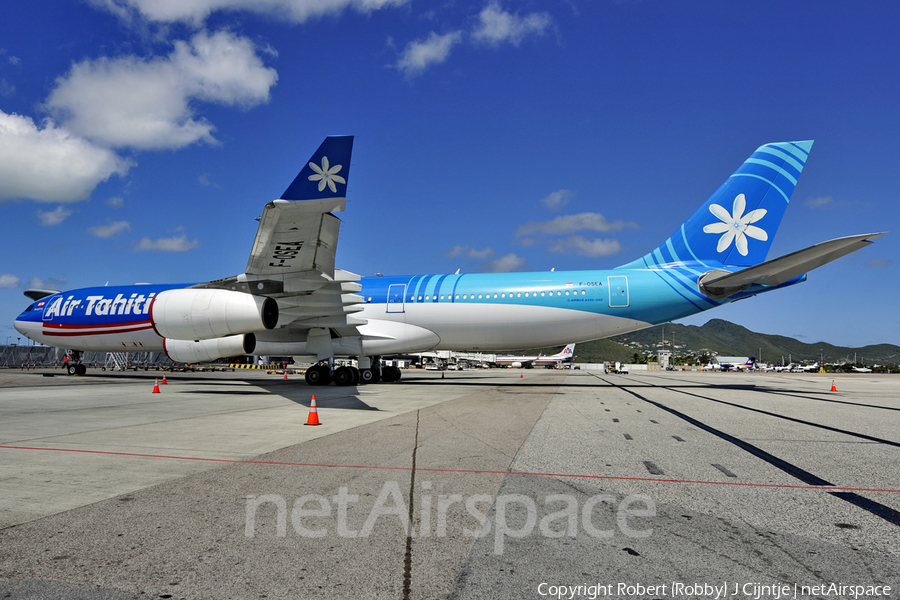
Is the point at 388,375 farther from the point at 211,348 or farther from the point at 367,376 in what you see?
the point at 211,348

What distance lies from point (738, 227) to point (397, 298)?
12423 mm

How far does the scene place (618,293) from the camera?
58.4ft

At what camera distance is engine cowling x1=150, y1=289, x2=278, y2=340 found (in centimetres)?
1249

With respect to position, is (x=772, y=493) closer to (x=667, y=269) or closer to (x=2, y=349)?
(x=667, y=269)

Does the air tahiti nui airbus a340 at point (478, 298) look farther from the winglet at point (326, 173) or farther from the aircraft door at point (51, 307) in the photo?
the winglet at point (326, 173)

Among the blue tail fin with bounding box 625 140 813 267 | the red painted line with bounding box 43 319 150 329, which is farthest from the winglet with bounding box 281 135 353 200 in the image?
the blue tail fin with bounding box 625 140 813 267

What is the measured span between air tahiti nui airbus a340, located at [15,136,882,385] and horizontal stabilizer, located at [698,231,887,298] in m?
0.05

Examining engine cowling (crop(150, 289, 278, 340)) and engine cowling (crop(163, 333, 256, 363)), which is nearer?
engine cowling (crop(150, 289, 278, 340))

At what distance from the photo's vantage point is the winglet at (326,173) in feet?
34.5

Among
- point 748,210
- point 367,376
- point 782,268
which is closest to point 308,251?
point 367,376

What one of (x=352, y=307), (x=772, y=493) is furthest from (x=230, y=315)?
(x=772, y=493)

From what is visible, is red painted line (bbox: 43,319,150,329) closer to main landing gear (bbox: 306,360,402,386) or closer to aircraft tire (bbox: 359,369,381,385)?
main landing gear (bbox: 306,360,402,386)

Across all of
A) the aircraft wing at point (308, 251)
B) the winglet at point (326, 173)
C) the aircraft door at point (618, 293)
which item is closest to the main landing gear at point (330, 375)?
the aircraft wing at point (308, 251)

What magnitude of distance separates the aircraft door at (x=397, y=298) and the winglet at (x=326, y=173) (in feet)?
30.8
